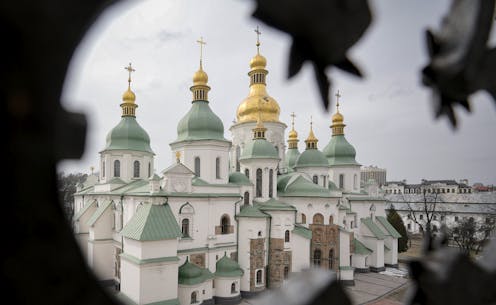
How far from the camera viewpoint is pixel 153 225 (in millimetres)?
14875

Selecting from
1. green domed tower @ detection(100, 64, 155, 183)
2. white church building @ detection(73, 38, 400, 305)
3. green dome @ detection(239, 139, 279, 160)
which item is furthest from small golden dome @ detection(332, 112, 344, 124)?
green domed tower @ detection(100, 64, 155, 183)

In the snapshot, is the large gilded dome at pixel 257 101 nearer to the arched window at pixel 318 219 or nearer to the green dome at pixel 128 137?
the green dome at pixel 128 137

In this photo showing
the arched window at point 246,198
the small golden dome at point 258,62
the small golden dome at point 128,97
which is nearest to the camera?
the arched window at point 246,198

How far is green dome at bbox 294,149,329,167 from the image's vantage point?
87.8 feet

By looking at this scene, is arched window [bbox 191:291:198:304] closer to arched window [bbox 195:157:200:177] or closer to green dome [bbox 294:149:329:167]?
arched window [bbox 195:157:200:177]

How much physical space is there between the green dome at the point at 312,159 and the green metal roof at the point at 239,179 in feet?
27.9

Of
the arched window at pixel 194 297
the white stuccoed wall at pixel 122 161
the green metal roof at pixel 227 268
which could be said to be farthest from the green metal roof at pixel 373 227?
the white stuccoed wall at pixel 122 161

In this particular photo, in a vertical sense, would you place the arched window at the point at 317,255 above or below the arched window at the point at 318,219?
A: below

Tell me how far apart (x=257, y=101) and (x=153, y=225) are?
54.4ft

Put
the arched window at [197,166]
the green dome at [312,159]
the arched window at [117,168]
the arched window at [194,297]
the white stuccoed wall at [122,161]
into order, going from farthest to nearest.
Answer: the green dome at [312,159], the arched window at [117,168], the white stuccoed wall at [122,161], the arched window at [197,166], the arched window at [194,297]

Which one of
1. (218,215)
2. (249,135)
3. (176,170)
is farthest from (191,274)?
(249,135)

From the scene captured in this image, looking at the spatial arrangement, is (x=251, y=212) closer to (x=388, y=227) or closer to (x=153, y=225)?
(x=153, y=225)

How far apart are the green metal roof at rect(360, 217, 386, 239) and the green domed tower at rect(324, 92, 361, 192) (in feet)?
10.4

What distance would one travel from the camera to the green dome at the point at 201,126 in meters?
20.7
